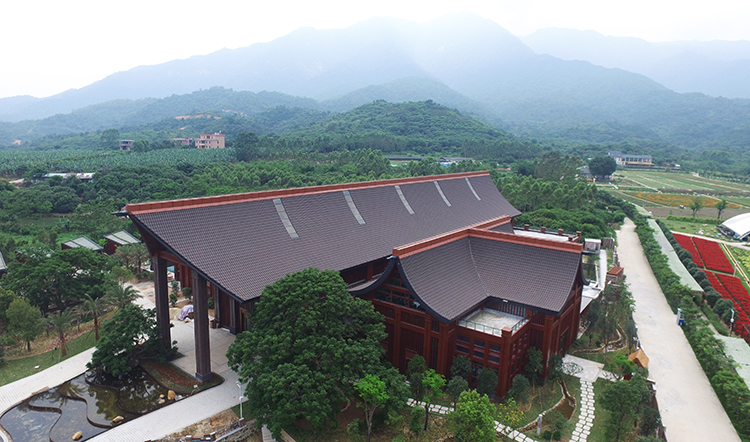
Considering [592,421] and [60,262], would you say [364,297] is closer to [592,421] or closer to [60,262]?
[592,421]

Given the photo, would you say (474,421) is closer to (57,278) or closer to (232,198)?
(232,198)

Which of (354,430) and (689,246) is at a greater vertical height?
(354,430)

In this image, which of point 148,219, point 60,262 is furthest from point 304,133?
point 148,219

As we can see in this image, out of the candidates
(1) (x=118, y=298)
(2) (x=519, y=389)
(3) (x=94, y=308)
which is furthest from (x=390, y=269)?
(3) (x=94, y=308)

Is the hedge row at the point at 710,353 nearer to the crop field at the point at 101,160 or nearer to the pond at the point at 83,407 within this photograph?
the pond at the point at 83,407

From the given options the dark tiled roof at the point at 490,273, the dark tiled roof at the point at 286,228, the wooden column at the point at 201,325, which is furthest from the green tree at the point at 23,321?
the dark tiled roof at the point at 490,273

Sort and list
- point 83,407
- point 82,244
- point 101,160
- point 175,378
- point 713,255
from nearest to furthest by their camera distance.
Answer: point 83,407 → point 175,378 → point 82,244 → point 713,255 → point 101,160

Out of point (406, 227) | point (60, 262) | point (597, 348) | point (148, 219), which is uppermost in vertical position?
point (148, 219)
